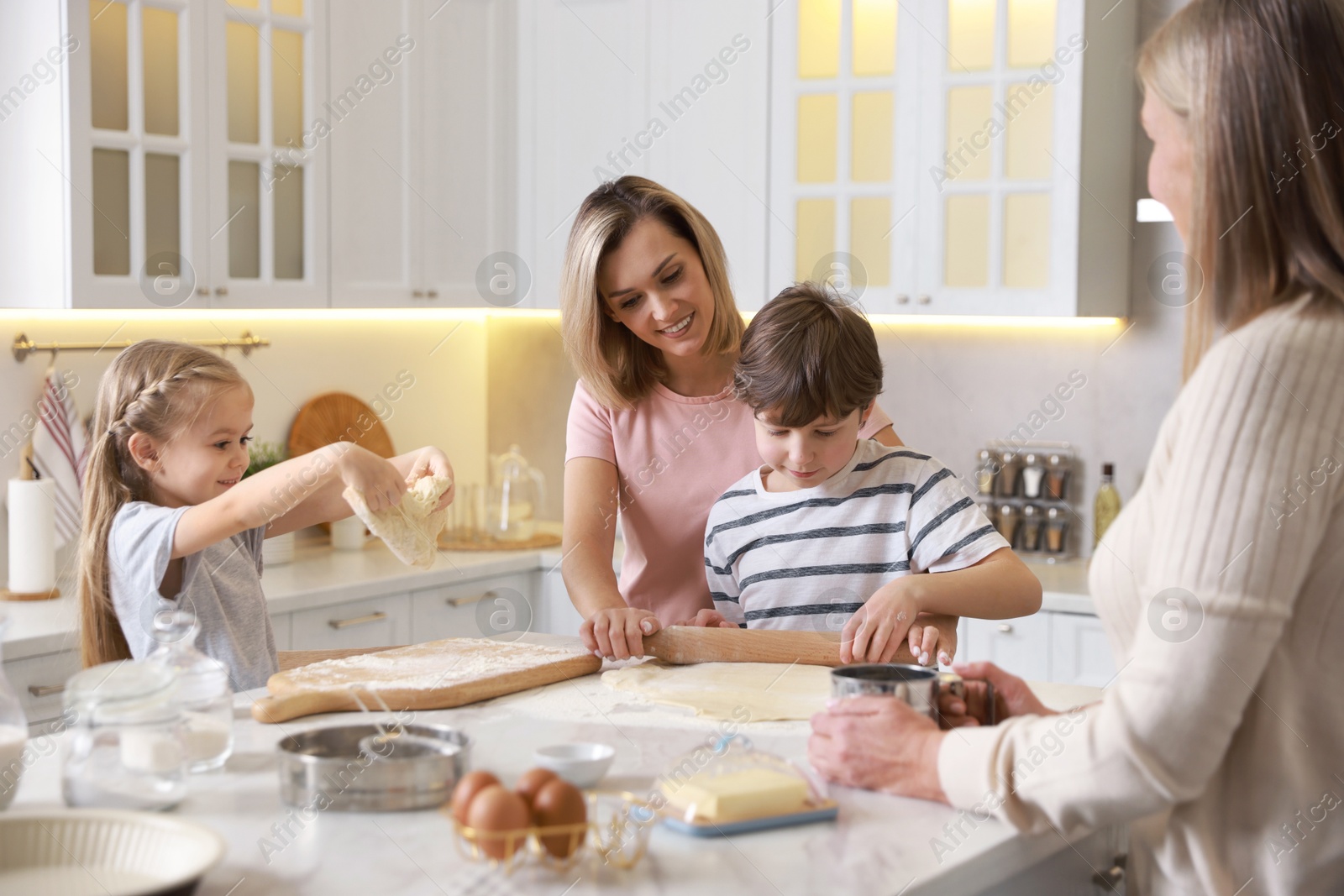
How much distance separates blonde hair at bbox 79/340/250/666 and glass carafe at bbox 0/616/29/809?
612 millimetres

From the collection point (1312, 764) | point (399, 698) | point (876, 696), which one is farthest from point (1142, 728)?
point (399, 698)

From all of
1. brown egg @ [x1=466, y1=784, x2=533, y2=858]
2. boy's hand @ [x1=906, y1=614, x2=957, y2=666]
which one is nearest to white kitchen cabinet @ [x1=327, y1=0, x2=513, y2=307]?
boy's hand @ [x1=906, y1=614, x2=957, y2=666]

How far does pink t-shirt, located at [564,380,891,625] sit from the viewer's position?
201 centimetres

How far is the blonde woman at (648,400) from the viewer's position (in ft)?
6.25

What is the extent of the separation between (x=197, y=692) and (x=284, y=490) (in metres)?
0.39

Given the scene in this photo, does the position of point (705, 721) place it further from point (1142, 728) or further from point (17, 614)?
point (17, 614)

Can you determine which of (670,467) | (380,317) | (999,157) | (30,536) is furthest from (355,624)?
(999,157)

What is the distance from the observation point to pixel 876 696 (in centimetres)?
117

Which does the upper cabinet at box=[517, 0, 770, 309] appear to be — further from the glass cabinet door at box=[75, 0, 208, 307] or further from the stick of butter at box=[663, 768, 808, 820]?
the stick of butter at box=[663, 768, 808, 820]

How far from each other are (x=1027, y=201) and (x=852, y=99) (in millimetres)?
492

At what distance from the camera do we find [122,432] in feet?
5.69

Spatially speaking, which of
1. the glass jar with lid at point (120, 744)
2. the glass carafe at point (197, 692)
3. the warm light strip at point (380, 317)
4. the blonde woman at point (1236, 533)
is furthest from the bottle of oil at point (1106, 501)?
the glass jar with lid at point (120, 744)

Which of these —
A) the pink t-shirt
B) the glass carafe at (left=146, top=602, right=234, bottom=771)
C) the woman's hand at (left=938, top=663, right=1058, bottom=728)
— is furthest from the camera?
the pink t-shirt

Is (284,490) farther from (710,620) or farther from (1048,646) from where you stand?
(1048,646)
